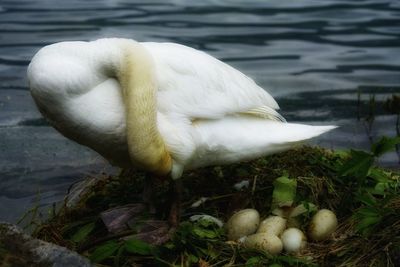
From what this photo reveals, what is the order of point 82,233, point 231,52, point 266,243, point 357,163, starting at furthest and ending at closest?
point 231,52
point 82,233
point 357,163
point 266,243

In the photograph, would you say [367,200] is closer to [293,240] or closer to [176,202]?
[293,240]

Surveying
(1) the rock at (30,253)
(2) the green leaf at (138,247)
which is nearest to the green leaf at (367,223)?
(2) the green leaf at (138,247)

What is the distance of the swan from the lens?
403 centimetres

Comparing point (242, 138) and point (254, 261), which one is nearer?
point (254, 261)

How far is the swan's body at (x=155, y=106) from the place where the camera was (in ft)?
13.2

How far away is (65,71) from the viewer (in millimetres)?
4008

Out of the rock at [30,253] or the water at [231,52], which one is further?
the water at [231,52]

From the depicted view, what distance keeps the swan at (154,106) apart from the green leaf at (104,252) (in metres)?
0.46

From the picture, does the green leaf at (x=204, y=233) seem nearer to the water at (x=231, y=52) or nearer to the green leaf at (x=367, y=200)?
the green leaf at (x=367, y=200)

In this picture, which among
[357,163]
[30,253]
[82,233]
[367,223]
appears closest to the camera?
[30,253]

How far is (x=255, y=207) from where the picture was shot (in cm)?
456

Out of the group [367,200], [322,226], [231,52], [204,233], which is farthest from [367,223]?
[231,52]

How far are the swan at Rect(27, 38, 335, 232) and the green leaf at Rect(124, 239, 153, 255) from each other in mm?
426

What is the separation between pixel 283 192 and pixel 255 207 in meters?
0.24
